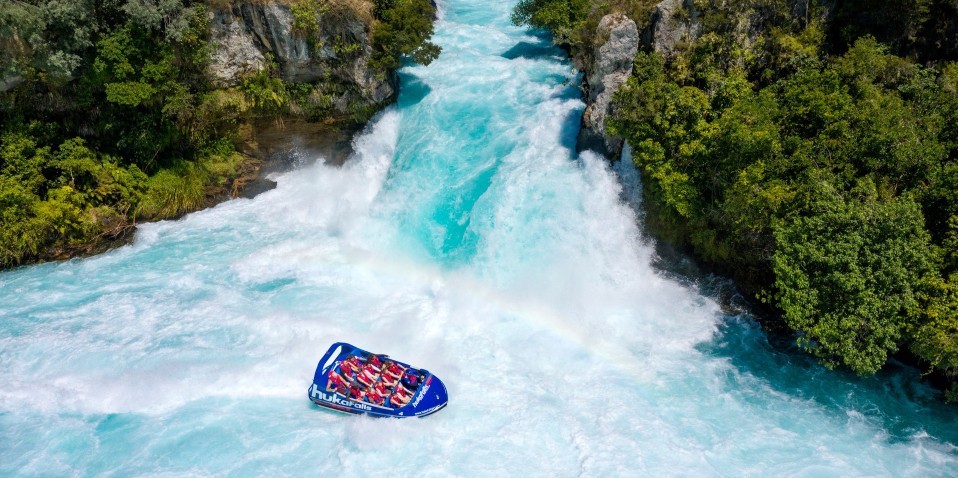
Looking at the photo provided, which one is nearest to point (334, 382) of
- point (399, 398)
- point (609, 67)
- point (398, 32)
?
point (399, 398)

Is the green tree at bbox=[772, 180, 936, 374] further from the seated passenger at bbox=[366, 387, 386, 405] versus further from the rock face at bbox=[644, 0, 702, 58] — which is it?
the seated passenger at bbox=[366, 387, 386, 405]

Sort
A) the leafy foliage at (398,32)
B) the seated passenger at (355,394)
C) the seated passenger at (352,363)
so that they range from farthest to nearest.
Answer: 1. the leafy foliage at (398,32)
2. the seated passenger at (352,363)
3. the seated passenger at (355,394)

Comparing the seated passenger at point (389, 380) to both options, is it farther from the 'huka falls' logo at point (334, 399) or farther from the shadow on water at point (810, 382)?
the shadow on water at point (810, 382)

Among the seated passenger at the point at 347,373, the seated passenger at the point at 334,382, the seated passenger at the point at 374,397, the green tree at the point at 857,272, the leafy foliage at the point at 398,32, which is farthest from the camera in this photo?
the leafy foliage at the point at 398,32

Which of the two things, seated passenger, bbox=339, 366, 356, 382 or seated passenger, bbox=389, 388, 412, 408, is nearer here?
seated passenger, bbox=389, 388, 412, 408

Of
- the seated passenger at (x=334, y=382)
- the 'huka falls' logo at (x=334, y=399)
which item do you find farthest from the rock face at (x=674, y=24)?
the 'huka falls' logo at (x=334, y=399)

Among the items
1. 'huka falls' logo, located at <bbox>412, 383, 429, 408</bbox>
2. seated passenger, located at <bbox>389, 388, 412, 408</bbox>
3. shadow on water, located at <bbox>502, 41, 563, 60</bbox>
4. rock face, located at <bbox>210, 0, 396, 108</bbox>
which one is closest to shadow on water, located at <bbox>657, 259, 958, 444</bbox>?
'huka falls' logo, located at <bbox>412, 383, 429, 408</bbox>

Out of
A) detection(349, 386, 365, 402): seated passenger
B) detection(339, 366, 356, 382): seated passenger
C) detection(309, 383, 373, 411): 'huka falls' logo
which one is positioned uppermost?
detection(339, 366, 356, 382): seated passenger

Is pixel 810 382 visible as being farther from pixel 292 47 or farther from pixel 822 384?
pixel 292 47
